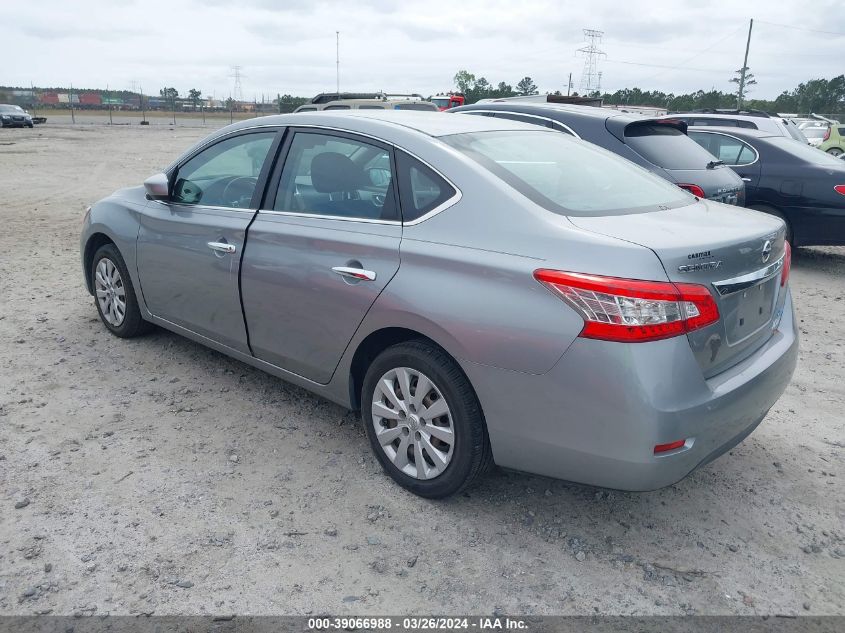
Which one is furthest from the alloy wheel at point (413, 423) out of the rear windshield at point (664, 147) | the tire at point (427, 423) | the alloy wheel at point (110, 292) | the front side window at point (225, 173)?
the rear windshield at point (664, 147)

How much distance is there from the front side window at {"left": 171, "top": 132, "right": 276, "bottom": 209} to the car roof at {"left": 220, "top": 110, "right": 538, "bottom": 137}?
136mm

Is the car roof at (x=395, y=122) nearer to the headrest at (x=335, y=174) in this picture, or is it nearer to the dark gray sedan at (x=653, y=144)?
the headrest at (x=335, y=174)

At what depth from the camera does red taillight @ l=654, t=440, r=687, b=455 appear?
8.30 feet

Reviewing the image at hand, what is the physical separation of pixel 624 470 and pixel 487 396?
577 mm

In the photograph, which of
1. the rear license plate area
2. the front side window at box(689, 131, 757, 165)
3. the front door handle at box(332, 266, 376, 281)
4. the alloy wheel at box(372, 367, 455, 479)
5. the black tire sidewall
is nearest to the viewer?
the rear license plate area

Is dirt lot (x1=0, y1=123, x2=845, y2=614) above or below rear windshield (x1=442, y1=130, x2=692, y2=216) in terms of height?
below

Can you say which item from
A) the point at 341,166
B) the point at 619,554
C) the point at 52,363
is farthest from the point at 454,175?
the point at 52,363

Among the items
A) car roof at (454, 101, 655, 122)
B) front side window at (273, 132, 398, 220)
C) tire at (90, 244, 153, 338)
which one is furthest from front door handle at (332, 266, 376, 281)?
car roof at (454, 101, 655, 122)

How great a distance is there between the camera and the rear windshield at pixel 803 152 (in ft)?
26.2

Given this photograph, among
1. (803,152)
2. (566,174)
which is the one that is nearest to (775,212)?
(803,152)

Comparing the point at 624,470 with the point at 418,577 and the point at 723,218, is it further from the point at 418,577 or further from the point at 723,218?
the point at 723,218

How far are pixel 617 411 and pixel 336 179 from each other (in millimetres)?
1841

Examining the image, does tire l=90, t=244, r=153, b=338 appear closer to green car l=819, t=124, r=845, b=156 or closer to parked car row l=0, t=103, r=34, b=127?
green car l=819, t=124, r=845, b=156

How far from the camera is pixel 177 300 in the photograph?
4.37 m
